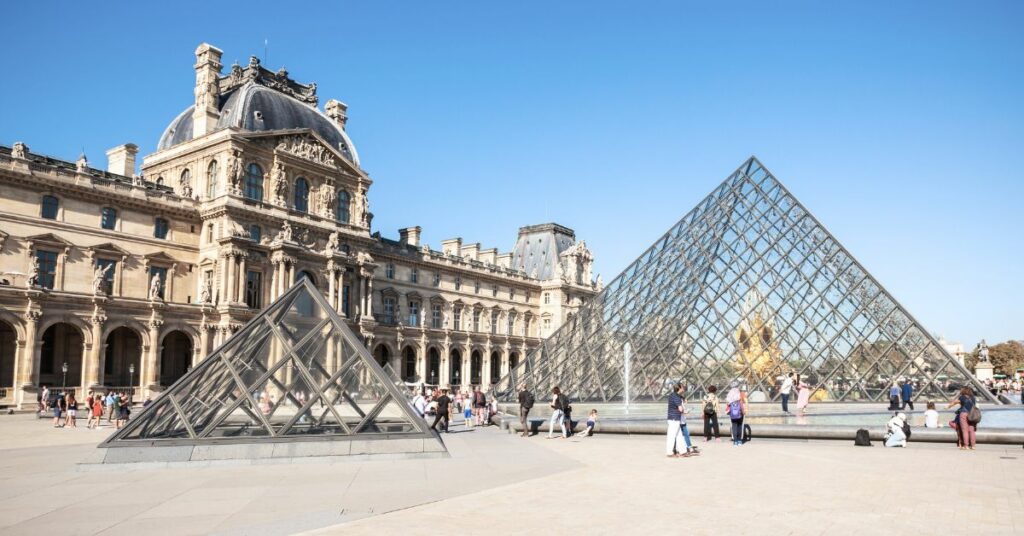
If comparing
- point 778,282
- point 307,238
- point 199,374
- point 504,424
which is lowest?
point 504,424

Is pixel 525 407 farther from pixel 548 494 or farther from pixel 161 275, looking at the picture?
pixel 161 275

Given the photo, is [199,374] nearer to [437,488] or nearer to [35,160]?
[437,488]

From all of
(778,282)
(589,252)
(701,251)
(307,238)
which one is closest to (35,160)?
(307,238)

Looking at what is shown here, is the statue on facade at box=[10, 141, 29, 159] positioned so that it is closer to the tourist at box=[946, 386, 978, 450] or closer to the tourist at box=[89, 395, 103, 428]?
the tourist at box=[89, 395, 103, 428]

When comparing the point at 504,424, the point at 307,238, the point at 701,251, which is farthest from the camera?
the point at 307,238

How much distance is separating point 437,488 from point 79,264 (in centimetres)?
3161

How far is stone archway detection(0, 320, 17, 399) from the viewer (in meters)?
Answer: 32.8

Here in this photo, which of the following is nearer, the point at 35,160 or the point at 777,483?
the point at 777,483

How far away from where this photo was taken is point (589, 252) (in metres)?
71.8

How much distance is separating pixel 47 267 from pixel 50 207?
2.68 meters

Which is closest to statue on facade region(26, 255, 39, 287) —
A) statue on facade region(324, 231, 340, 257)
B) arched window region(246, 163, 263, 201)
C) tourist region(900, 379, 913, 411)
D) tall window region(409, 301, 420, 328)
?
arched window region(246, 163, 263, 201)

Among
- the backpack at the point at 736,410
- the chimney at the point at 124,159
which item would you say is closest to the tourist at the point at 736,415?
the backpack at the point at 736,410

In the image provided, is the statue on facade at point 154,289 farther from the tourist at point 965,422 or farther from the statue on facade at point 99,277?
the tourist at point 965,422

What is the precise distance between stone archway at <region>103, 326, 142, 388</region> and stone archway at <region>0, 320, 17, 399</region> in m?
3.89
